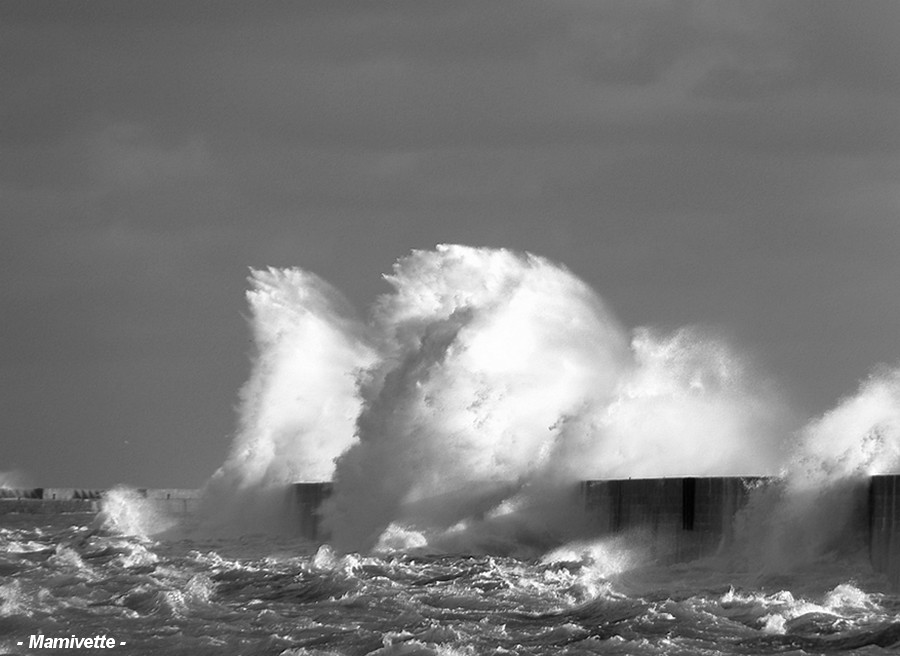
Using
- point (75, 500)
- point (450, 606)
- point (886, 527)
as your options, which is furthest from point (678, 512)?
point (75, 500)

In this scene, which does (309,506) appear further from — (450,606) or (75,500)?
(75,500)

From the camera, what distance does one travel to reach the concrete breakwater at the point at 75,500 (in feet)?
149

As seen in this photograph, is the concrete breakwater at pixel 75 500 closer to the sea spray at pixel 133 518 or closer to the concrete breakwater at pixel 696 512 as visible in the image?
the sea spray at pixel 133 518

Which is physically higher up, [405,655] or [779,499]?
[779,499]

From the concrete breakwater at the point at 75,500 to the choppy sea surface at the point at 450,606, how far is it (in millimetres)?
18127

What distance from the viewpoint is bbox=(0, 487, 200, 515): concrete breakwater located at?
45397mm

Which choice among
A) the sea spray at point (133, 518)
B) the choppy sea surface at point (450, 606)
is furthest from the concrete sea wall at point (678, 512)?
the sea spray at point (133, 518)

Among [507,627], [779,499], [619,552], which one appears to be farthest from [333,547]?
[507,627]

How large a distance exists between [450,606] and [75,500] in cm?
4914

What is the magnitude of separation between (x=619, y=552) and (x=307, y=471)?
21805 millimetres

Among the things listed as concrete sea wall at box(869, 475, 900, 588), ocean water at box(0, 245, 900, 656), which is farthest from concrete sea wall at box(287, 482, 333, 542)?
concrete sea wall at box(869, 475, 900, 588)

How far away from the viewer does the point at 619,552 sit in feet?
77.6

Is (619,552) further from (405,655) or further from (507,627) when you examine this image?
(405,655)

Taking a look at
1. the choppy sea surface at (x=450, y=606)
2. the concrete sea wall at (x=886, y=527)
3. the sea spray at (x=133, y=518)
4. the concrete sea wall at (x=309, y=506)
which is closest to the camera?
the choppy sea surface at (x=450, y=606)
